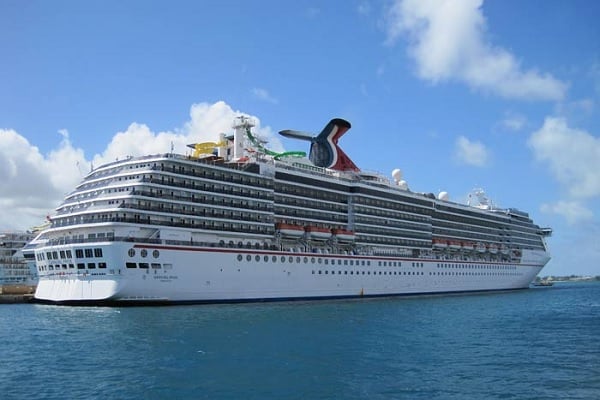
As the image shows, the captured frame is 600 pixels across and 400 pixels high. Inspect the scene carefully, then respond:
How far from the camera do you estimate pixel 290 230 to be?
177 feet

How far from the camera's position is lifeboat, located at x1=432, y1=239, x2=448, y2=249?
74938 millimetres

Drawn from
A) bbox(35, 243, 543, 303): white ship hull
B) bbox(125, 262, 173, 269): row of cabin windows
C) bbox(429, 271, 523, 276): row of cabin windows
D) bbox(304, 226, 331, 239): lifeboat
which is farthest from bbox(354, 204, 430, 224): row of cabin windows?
bbox(125, 262, 173, 269): row of cabin windows

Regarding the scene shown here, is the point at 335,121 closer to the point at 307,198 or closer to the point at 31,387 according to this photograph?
the point at 307,198

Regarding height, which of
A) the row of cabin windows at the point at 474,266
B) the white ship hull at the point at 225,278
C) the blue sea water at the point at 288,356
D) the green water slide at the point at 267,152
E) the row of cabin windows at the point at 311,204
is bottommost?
the blue sea water at the point at 288,356

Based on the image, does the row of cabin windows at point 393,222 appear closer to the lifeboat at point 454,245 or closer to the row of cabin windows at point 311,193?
the row of cabin windows at point 311,193

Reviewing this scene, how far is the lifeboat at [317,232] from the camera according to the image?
185 feet

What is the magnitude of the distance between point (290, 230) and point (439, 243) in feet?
96.1

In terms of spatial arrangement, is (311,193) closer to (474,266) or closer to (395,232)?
(395,232)

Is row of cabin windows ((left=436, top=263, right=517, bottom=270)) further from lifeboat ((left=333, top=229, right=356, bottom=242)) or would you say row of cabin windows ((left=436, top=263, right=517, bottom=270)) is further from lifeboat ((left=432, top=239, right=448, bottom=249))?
lifeboat ((left=333, top=229, right=356, bottom=242))

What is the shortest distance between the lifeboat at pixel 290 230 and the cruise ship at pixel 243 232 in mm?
134

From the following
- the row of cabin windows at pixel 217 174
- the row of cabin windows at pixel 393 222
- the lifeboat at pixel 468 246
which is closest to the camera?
the row of cabin windows at pixel 217 174

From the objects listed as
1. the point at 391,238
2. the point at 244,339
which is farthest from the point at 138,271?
the point at 391,238

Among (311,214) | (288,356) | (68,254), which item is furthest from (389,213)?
(288,356)

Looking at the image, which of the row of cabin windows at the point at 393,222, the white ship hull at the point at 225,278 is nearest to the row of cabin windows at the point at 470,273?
the white ship hull at the point at 225,278
